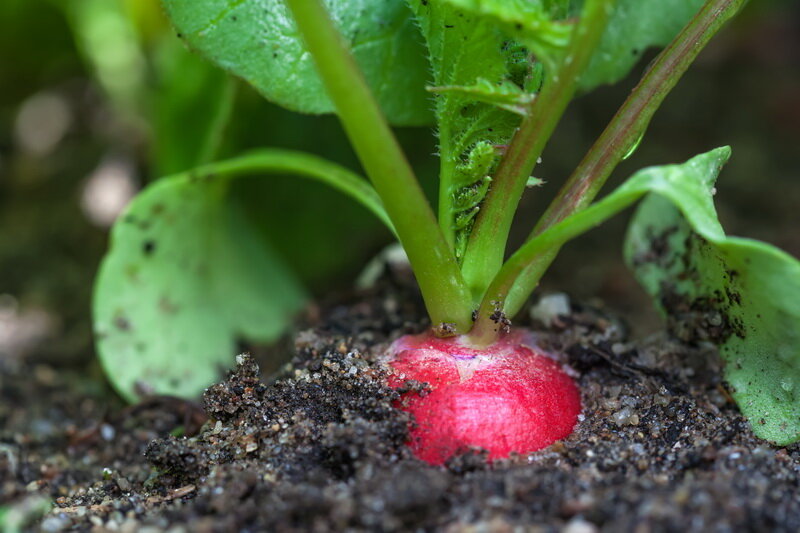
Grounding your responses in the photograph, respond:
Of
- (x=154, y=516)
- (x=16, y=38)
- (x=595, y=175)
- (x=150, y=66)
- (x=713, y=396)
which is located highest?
(x=16, y=38)

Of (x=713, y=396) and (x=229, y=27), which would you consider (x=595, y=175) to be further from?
(x=229, y=27)

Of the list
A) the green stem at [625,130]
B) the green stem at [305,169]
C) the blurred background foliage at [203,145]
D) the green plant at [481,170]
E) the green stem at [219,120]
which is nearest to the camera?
the green plant at [481,170]

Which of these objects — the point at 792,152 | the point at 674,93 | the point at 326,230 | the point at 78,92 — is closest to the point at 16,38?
the point at 78,92

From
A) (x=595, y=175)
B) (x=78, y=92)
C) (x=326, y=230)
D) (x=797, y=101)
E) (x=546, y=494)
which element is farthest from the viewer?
(x=78, y=92)

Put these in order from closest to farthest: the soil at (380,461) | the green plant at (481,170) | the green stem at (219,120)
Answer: the soil at (380,461) → the green plant at (481,170) → the green stem at (219,120)

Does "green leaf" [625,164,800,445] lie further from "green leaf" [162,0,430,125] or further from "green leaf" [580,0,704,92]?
"green leaf" [162,0,430,125]

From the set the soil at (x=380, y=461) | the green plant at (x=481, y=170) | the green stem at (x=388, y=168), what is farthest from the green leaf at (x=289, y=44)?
the soil at (x=380, y=461)

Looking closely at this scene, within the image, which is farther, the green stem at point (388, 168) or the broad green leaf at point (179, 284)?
the broad green leaf at point (179, 284)

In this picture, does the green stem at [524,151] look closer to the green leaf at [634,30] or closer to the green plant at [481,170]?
the green plant at [481,170]
